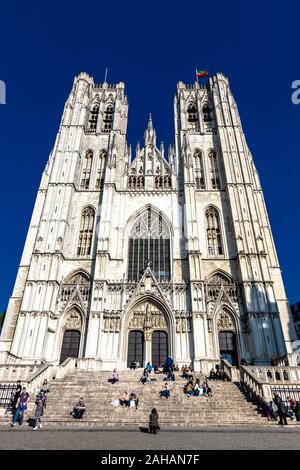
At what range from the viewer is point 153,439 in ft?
26.6

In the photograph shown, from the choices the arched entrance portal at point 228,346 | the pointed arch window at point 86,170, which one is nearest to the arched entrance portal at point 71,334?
the arched entrance portal at point 228,346

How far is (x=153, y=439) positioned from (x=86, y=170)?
85.7ft

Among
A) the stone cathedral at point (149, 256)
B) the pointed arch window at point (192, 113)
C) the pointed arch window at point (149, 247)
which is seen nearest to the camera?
the stone cathedral at point (149, 256)

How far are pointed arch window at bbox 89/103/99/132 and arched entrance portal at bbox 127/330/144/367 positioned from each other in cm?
2239

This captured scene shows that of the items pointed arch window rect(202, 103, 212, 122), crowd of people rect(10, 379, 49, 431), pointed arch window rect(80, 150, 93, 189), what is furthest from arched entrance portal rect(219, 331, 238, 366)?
pointed arch window rect(202, 103, 212, 122)

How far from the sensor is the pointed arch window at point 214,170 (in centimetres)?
2920

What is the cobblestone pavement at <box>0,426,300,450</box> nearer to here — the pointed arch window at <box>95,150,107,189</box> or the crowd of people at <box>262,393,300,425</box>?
the crowd of people at <box>262,393,300,425</box>

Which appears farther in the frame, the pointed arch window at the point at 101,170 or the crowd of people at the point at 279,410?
the pointed arch window at the point at 101,170

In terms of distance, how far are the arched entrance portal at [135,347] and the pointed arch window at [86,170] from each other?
14.6 m

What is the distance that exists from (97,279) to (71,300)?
255 centimetres

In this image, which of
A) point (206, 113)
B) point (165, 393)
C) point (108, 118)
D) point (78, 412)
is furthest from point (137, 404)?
point (206, 113)

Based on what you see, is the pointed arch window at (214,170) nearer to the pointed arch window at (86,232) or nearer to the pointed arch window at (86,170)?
the pointed arch window at (86,232)

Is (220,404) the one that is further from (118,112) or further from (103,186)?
(118,112)
